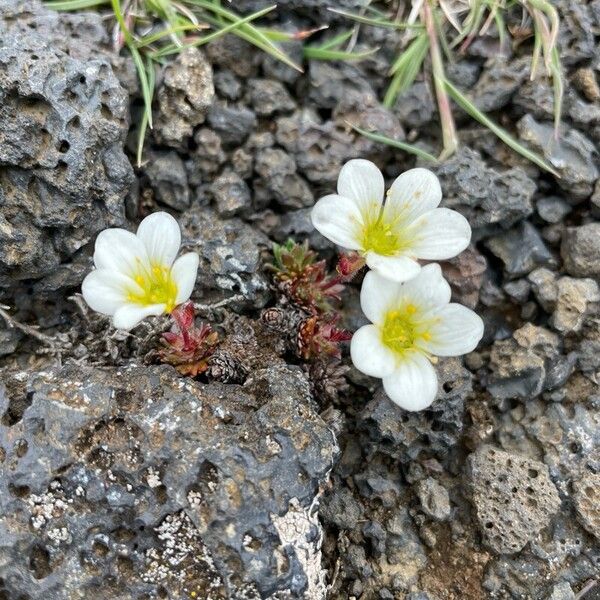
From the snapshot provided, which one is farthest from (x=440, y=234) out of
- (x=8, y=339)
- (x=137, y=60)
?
(x=8, y=339)

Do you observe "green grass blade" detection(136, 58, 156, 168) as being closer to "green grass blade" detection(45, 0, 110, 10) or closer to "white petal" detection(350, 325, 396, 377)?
"green grass blade" detection(45, 0, 110, 10)

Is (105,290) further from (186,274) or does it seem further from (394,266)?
(394,266)

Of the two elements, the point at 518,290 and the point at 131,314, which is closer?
the point at 131,314

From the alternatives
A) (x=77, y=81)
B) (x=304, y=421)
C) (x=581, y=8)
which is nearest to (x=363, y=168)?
(x=304, y=421)

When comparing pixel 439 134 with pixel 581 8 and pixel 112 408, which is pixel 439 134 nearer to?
pixel 581 8

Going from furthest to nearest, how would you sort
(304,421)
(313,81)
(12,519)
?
(313,81), (304,421), (12,519)

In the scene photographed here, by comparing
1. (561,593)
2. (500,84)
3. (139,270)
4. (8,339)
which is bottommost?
(561,593)
